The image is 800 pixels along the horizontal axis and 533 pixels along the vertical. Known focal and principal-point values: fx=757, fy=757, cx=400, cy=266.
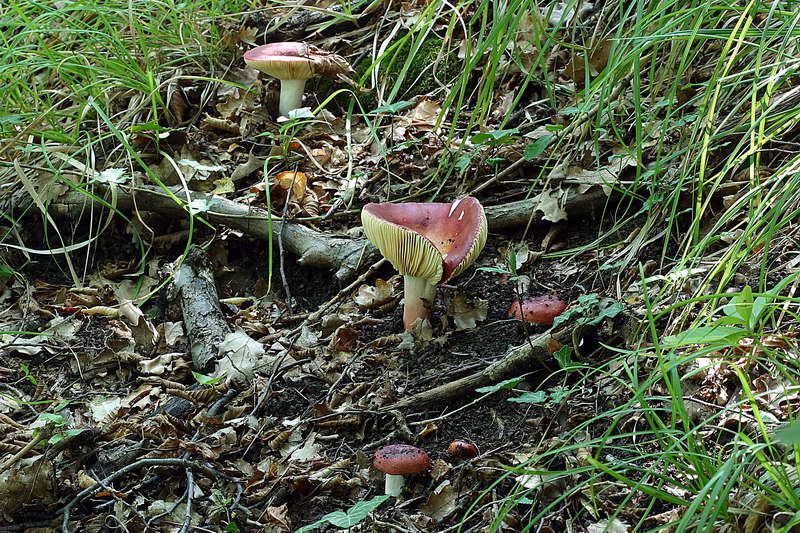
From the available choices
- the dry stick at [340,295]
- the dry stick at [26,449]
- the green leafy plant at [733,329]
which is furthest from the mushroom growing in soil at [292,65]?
the green leafy plant at [733,329]

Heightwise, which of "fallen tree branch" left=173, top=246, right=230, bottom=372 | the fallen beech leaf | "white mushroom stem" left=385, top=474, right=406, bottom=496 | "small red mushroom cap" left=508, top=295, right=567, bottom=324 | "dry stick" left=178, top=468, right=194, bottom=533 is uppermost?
"small red mushroom cap" left=508, top=295, right=567, bottom=324

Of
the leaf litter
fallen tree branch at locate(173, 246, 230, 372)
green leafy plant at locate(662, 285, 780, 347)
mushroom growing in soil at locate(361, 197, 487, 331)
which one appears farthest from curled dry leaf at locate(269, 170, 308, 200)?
green leafy plant at locate(662, 285, 780, 347)

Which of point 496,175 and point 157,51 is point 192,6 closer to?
point 157,51

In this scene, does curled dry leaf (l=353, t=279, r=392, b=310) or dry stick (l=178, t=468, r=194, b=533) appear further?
curled dry leaf (l=353, t=279, r=392, b=310)

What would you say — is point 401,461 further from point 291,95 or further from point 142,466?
point 291,95

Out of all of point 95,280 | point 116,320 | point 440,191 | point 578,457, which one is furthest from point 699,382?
point 95,280

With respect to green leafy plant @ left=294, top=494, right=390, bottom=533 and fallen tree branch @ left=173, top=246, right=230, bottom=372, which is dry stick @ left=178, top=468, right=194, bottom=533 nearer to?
green leafy plant @ left=294, top=494, right=390, bottom=533

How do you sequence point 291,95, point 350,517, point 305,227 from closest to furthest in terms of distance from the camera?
point 350,517
point 305,227
point 291,95

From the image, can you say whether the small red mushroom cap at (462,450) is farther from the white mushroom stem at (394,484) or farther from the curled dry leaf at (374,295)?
the curled dry leaf at (374,295)

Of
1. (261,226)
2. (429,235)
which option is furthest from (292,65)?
(429,235)
